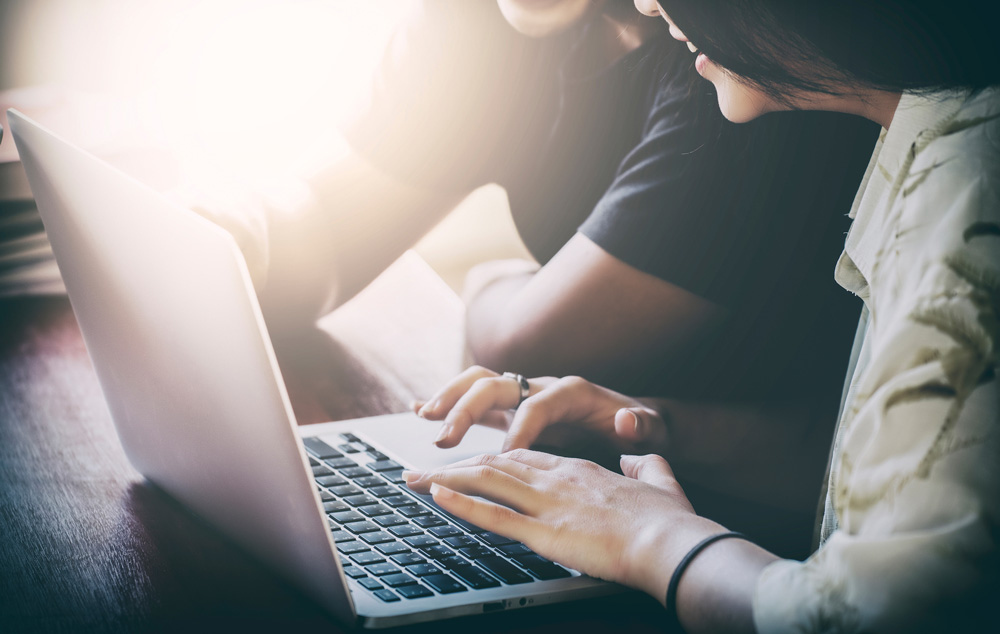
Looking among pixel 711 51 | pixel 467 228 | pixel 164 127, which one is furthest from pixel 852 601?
pixel 164 127

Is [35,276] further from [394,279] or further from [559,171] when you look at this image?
[559,171]

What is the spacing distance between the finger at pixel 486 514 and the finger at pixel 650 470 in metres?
0.14

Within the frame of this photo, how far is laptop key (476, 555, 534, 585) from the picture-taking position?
0.54 m

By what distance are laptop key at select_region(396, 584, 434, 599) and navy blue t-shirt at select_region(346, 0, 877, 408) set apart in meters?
0.64

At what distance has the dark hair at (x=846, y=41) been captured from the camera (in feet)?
1.72

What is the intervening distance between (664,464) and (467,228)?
525mm

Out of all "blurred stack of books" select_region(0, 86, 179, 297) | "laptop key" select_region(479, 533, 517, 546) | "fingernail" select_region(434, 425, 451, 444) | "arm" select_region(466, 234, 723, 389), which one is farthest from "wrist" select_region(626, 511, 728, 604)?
"blurred stack of books" select_region(0, 86, 179, 297)

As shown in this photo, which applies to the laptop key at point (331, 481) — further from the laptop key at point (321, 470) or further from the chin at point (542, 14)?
the chin at point (542, 14)

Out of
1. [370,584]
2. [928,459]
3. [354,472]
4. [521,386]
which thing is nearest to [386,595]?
[370,584]

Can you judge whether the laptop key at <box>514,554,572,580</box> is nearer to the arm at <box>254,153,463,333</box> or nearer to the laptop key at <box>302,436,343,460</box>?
the laptop key at <box>302,436,343,460</box>

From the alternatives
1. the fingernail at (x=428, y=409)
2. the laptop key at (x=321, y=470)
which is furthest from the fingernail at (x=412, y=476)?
the fingernail at (x=428, y=409)

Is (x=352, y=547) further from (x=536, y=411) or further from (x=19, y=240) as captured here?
(x=19, y=240)

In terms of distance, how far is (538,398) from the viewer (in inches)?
34.2

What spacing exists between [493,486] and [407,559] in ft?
0.31
